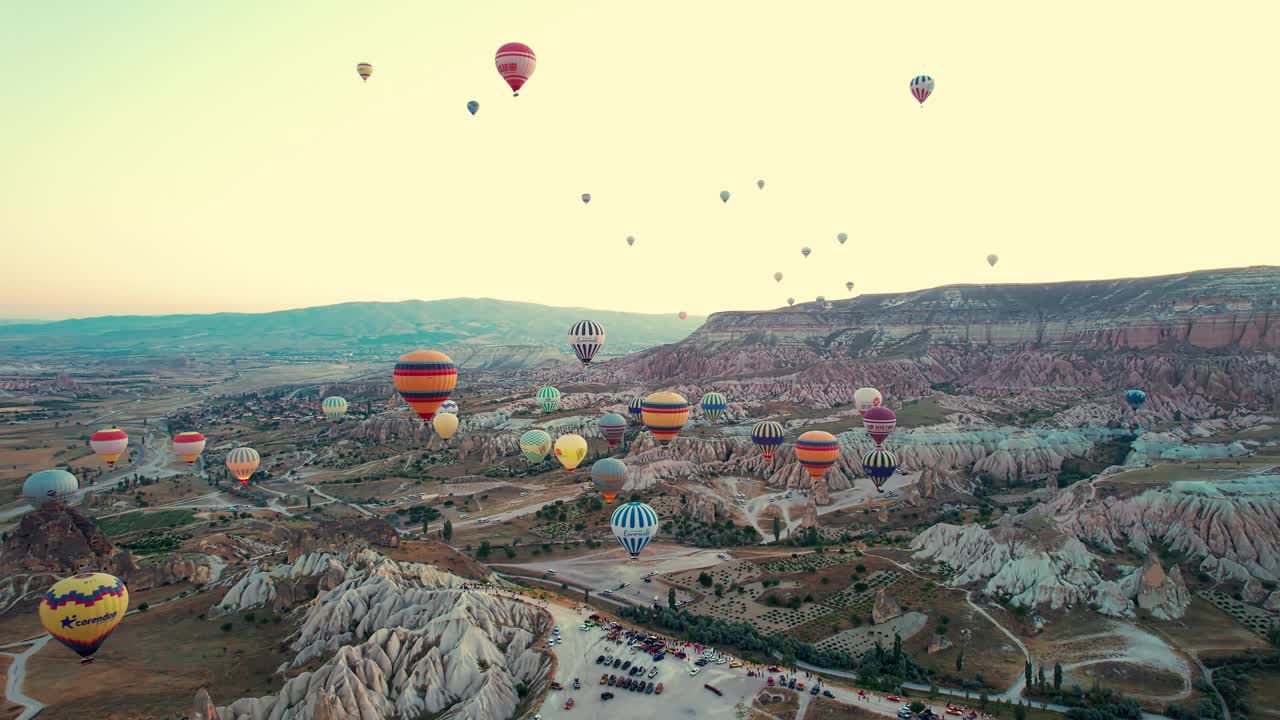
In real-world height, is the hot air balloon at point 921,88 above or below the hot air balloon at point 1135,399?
above

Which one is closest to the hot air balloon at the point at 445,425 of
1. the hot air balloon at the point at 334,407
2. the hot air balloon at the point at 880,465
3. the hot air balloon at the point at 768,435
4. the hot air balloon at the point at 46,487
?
the hot air balloon at the point at 46,487

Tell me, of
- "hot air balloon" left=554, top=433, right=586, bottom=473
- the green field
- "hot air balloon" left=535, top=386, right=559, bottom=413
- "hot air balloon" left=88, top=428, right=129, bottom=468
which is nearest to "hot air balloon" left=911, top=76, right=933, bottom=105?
"hot air balloon" left=554, top=433, right=586, bottom=473

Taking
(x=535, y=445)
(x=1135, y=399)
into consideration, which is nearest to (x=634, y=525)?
(x=535, y=445)

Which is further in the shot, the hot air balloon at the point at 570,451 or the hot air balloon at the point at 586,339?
the hot air balloon at the point at 570,451

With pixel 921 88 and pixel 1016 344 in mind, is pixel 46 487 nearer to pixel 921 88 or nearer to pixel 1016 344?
pixel 921 88

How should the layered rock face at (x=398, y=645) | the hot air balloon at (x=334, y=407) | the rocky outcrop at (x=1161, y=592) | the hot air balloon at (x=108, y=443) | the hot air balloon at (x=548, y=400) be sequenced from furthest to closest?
the hot air balloon at (x=334, y=407), the hot air balloon at (x=548, y=400), the hot air balloon at (x=108, y=443), the rocky outcrop at (x=1161, y=592), the layered rock face at (x=398, y=645)

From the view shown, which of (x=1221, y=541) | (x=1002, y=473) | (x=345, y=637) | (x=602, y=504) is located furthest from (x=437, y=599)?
(x=1002, y=473)

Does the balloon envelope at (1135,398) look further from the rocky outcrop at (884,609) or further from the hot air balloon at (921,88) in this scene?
the rocky outcrop at (884,609)
